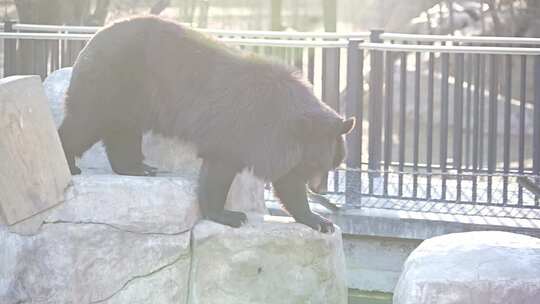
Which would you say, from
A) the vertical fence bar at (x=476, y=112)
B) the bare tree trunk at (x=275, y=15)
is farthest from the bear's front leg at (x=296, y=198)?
the bare tree trunk at (x=275, y=15)

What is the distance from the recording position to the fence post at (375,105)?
9.06 metres

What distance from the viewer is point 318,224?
717 cm

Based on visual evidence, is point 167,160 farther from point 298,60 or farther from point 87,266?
point 298,60

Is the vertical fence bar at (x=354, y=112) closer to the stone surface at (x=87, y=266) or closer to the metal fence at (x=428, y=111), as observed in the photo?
the metal fence at (x=428, y=111)

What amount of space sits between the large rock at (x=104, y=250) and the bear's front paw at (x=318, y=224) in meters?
0.85

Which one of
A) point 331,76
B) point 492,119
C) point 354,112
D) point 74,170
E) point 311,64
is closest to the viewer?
point 74,170

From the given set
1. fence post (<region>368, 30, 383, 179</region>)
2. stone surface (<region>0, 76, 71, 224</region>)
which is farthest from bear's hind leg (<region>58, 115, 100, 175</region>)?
fence post (<region>368, 30, 383, 179</region>)

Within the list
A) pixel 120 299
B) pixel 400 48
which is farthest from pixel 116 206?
pixel 400 48

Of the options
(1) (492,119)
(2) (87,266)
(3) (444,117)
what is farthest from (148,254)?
(1) (492,119)

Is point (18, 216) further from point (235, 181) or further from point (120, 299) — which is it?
point (235, 181)

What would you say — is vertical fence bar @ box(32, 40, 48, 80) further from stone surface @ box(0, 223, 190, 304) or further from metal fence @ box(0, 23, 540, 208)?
stone surface @ box(0, 223, 190, 304)

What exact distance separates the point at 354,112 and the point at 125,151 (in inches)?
88.1

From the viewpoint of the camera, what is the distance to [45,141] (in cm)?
657

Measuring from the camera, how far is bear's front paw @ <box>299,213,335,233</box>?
23.4ft
